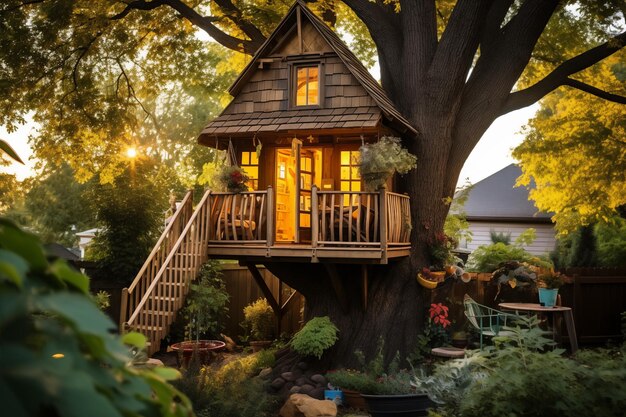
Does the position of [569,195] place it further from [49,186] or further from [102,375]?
[49,186]

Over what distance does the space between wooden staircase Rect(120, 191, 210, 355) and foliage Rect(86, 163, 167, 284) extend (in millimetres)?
2009

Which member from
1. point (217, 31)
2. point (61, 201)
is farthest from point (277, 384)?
point (61, 201)

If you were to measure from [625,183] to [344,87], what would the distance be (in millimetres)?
9534

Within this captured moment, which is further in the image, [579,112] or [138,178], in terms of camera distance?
[579,112]

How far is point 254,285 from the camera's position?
1630 cm

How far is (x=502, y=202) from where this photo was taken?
28797 mm

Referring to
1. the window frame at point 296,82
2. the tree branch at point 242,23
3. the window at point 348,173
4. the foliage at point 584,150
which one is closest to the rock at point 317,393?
the window at point 348,173

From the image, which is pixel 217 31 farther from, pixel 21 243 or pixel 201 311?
pixel 21 243

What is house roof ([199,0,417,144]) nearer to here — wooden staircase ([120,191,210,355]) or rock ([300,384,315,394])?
wooden staircase ([120,191,210,355])

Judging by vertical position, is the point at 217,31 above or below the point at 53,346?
above

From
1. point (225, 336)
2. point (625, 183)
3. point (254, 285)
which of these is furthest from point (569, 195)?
point (225, 336)

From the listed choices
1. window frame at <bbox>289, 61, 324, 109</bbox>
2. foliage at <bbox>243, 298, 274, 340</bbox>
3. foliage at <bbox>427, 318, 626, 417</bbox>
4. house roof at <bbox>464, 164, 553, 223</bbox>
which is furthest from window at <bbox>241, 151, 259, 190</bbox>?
house roof at <bbox>464, 164, 553, 223</bbox>

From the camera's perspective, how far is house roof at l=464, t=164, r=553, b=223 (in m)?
27.9

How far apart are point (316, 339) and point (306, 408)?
206 centimetres
